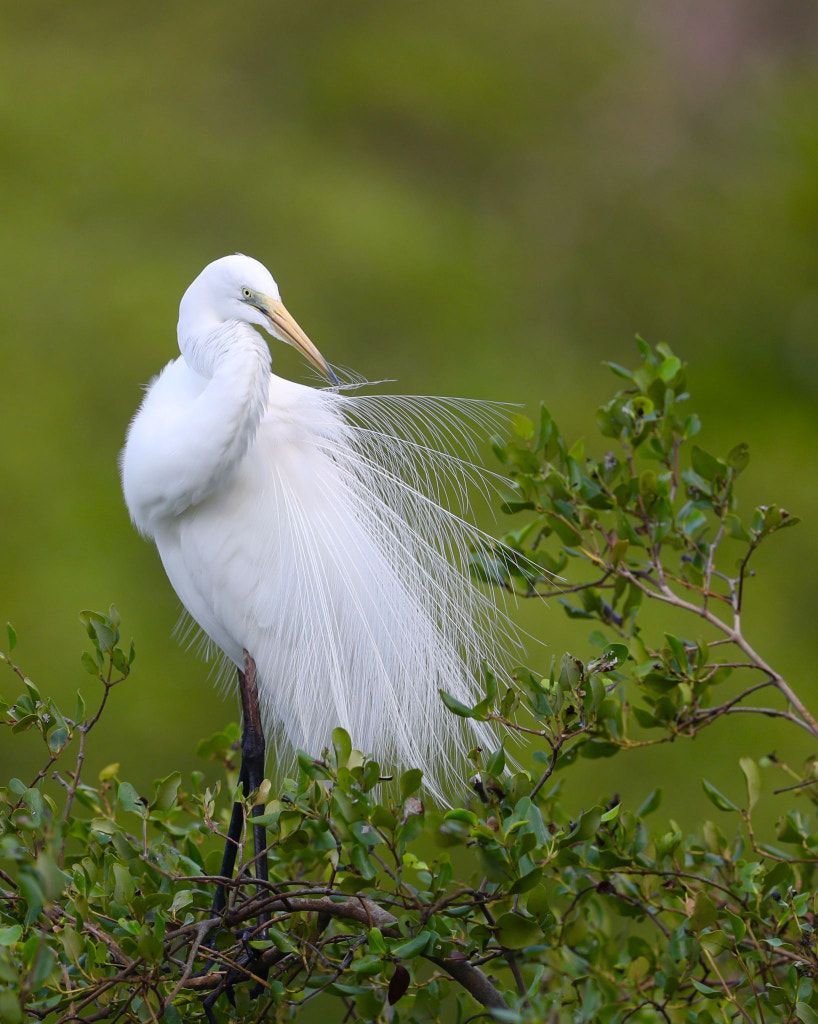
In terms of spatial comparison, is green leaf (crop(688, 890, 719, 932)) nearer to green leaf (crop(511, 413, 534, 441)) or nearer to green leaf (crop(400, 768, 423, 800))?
green leaf (crop(400, 768, 423, 800))

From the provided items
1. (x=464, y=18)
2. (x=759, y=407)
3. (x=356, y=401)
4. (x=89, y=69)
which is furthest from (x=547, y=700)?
(x=464, y=18)

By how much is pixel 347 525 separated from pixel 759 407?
3.13 m

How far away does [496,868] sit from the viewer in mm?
816

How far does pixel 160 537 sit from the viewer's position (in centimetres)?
139

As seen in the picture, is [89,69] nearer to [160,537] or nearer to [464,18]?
[464,18]

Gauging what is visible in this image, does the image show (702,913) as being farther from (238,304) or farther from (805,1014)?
(238,304)

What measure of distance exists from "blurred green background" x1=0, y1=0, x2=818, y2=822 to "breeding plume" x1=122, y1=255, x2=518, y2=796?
1738 millimetres

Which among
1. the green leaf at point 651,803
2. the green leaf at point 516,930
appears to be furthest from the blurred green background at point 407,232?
the green leaf at point 516,930

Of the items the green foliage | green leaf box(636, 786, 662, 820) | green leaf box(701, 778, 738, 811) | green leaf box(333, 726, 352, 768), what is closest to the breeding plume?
the green foliage

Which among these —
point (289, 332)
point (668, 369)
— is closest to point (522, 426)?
point (668, 369)

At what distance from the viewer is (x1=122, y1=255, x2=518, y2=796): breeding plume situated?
1.32 metres

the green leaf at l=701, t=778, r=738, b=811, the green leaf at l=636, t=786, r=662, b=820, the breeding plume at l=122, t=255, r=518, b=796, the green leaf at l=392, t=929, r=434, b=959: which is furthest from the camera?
the breeding plume at l=122, t=255, r=518, b=796

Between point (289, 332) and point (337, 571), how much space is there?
0.30 m

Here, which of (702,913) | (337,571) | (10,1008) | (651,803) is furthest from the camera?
(337,571)
